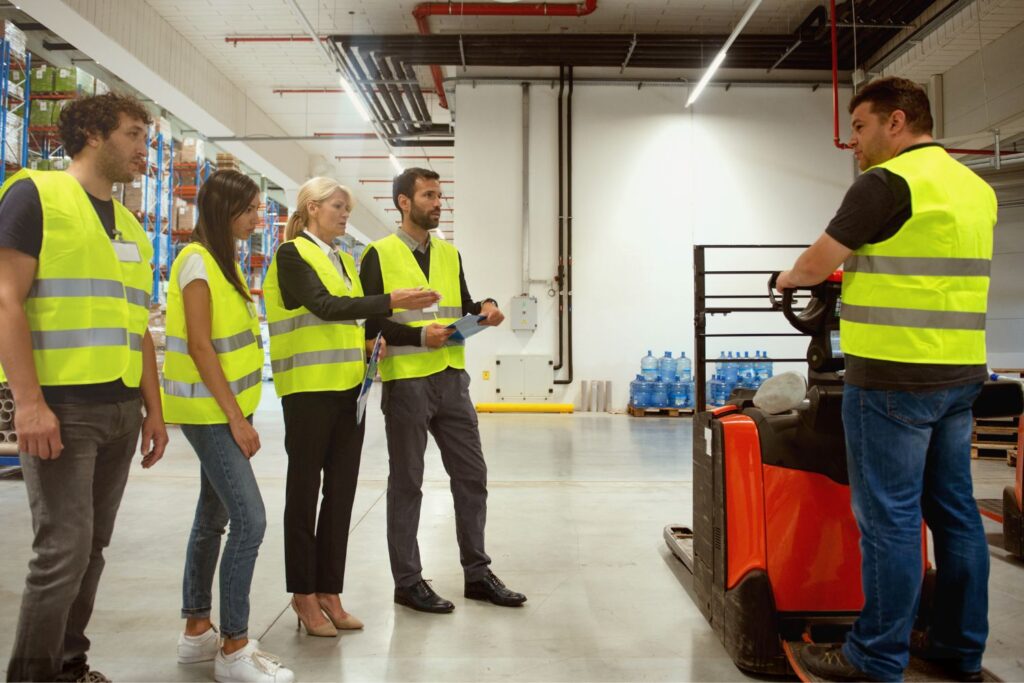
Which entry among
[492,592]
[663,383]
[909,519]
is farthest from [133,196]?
[909,519]

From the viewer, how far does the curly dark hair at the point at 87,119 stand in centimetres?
190

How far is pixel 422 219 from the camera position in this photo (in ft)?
9.93

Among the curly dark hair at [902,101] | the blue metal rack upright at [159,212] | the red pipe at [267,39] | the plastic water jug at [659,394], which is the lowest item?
the plastic water jug at [659,394]

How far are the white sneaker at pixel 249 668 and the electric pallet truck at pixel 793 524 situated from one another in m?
1.47

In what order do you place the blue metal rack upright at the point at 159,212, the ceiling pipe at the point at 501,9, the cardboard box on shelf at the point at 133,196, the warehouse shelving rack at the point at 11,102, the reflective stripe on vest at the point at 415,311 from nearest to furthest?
the reflective stripe on vest at the point at 415,311
the warehouse shelving rack at the point at 11,102
the ceiling pipe at the point at 501,9
the cardboard box on shelf at the point at 133,196
the blue metal rack upright at the point at 159,212

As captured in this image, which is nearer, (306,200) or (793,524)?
(793,524)

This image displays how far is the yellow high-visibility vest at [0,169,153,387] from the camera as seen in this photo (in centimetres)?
177

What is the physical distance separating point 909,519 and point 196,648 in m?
2.28

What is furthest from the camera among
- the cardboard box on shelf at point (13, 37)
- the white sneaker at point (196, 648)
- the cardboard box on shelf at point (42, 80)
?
the cardboard box on shelf at point (42, 80)

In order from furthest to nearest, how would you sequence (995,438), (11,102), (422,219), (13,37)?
1. (11,102)
2. (13,37)
3. (995,438)
4. (422,219)

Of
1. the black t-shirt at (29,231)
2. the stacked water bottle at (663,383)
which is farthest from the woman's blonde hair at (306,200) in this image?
the stacked water bottle at (663,383)

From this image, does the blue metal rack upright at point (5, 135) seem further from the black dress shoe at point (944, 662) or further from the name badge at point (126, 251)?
the black dress shoe at point (944, 662)

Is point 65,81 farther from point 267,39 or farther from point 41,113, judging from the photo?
point 267,39

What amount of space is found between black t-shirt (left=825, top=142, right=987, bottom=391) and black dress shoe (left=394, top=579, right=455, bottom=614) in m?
1.82
